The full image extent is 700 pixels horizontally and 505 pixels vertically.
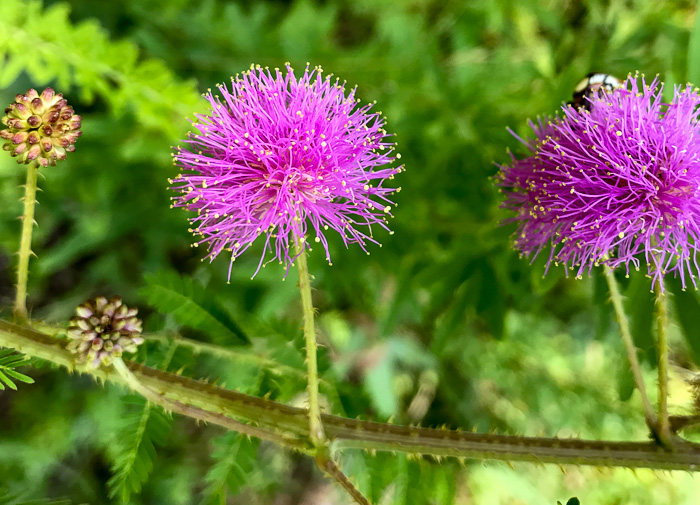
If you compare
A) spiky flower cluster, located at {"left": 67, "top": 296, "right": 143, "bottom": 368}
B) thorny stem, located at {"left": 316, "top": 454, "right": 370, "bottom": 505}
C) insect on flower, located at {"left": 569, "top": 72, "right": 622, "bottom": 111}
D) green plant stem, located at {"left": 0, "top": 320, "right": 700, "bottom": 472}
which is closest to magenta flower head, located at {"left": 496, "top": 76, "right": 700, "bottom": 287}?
insect on flower, located at {"left": 569, "top": 72, "right": 622, "bottom": 111}

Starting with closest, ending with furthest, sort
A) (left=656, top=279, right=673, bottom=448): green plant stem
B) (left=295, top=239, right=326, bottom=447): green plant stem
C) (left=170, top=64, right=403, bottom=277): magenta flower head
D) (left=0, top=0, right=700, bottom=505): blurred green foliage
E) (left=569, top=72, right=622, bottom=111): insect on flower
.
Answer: (left=295, top=239, right=326, bottom=447): green plant stem → (left=656, top=279, right=673, bottom=448): green plant stem → (left=170, top=64, right=403, bottom=277): magenta flower head → (left=569, top=72, right=622, bottom=111): insect on flower → (left=0, top=0, right=700, bottom=505): blurred green foliage

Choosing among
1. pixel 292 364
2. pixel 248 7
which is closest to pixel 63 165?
pixel 248 7

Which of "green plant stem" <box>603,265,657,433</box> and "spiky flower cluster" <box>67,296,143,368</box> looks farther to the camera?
"green plant stem" <box>603,265,657,433</box>

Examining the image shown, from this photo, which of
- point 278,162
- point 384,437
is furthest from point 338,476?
point 278,162

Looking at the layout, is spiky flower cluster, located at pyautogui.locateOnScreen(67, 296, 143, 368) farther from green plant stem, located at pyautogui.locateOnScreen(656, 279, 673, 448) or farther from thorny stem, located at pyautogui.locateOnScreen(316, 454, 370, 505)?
green plant stem, located at pyautogui.locateOnScreen(656, 279, 673, 448)

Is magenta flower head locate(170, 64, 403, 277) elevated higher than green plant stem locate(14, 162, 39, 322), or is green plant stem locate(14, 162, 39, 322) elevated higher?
magenta flower head locate(170, 64, 403, 277)

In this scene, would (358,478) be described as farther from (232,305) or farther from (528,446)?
(232,305)
